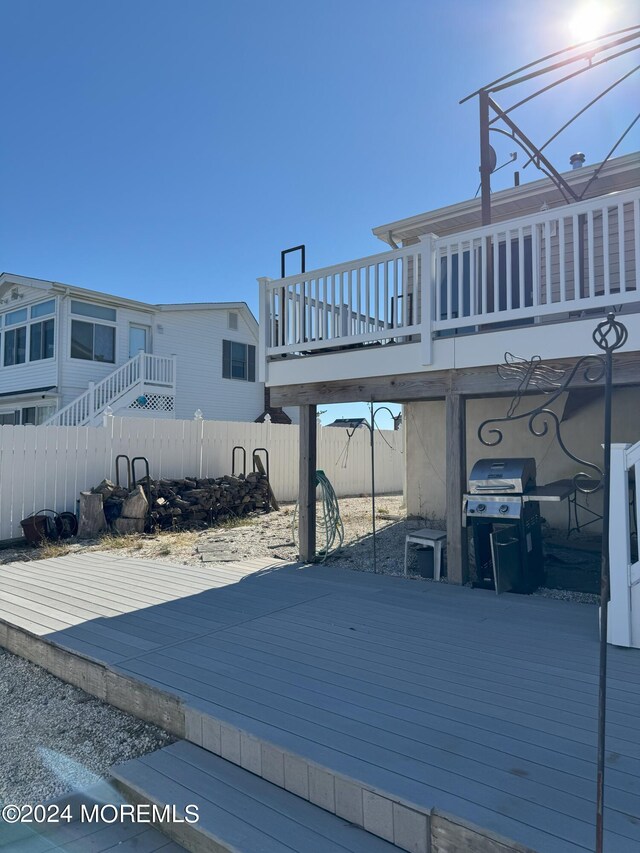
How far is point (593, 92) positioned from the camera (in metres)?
5.84

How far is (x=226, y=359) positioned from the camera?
1783 centimetres

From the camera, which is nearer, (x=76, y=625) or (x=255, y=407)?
(x=76, y=625)

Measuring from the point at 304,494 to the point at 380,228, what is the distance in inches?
178

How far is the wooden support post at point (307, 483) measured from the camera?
19.5 feet

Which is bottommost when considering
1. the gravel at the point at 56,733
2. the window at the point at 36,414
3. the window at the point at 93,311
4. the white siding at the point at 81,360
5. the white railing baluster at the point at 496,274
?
the gravel at the point at 56,733

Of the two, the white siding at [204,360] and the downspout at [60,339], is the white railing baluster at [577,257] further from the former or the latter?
the white siding at [204,360]

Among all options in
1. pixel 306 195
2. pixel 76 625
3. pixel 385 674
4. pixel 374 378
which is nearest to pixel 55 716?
pixel 76 625

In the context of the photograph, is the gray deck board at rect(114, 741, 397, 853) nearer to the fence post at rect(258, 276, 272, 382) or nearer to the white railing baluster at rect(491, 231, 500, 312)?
the white railing baluster at rect(491, 231, 500, 312)

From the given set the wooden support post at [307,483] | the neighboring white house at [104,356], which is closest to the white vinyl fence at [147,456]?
the neighboring white house at [104,356]

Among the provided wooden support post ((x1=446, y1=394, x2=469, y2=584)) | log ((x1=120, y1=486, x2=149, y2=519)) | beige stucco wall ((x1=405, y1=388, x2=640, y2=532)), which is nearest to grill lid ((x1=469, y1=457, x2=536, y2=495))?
wooden support post ((x1=446, y1=394, x2=469, y2=584))

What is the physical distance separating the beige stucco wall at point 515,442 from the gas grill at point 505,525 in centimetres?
215

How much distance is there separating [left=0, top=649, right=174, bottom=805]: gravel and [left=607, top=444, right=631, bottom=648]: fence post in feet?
8.53

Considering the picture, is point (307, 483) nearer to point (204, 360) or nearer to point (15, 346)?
point (204, 360)

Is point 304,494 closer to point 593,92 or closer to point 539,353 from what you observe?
point 539,353
